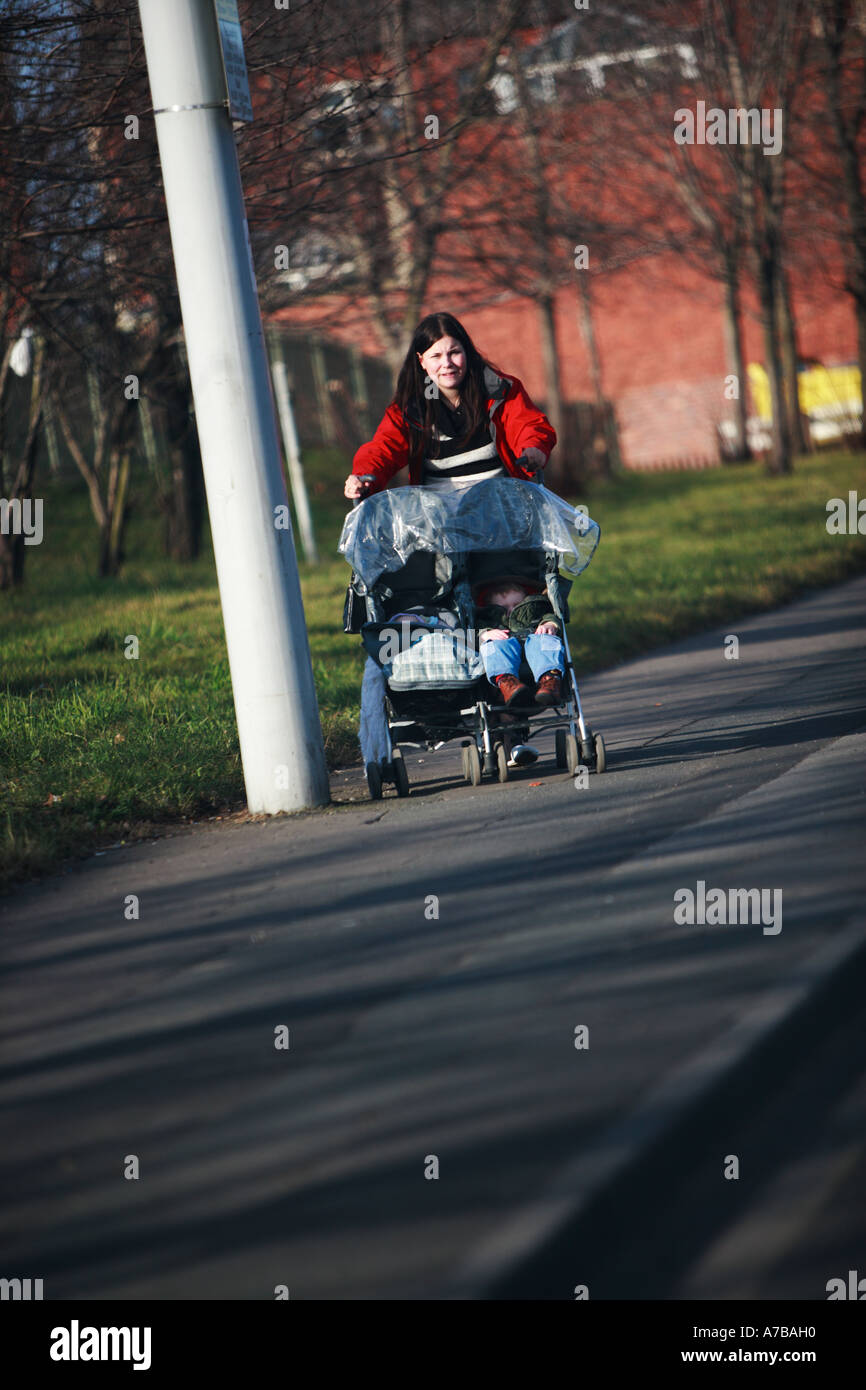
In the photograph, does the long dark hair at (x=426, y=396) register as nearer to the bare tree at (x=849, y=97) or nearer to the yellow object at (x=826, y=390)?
the bare tree at (x=849, y=97)

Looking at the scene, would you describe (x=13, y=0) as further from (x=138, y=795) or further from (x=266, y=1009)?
(x=266, y=1009)

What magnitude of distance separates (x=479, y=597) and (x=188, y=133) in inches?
95.5

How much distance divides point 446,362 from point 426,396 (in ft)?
0.64

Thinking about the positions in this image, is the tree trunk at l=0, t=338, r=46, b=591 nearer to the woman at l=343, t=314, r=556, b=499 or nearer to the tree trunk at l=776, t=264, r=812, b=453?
the woman at l=343, t=314, r=556, b=499

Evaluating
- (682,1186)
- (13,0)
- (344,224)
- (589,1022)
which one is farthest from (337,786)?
(344,224)

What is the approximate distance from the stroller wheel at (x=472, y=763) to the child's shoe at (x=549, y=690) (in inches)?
16.1

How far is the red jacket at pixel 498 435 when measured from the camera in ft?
23.3

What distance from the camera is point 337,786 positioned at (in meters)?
7.47

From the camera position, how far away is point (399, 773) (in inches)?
271

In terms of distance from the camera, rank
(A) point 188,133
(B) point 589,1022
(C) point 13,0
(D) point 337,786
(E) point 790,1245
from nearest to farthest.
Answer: (E) point 790,1245 < (B) point 589,1022 < (A) point 188,133 < (D) point 337,786 < (C) point 13,0

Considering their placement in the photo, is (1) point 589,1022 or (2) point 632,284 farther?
(2) point 632,284

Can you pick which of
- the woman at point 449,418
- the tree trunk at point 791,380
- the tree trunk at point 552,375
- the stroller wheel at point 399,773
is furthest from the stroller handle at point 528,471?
the tree trunk at point 791,380

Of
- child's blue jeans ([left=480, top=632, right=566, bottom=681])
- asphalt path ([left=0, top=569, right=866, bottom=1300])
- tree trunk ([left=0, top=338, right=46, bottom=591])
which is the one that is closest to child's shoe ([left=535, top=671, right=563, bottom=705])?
child's blue jeans ([left=480, top=632, right=566, bottom=681])

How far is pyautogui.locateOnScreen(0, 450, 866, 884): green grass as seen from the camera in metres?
7.04
